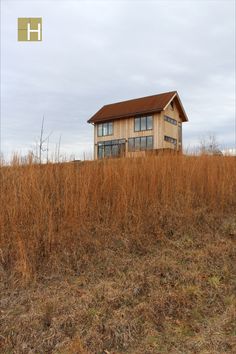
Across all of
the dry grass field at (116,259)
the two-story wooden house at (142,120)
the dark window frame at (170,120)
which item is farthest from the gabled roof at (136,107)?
the dry grass field at (116,259)

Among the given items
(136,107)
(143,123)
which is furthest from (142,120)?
(136,107)

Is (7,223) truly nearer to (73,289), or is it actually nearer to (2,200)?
(2,200)

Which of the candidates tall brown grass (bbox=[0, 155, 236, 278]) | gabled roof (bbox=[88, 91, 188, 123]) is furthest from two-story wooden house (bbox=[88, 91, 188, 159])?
tall brown grass (bbox=[0, 155, 236, 278])

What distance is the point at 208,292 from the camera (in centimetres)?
262

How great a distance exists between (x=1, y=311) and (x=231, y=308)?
1882 mm

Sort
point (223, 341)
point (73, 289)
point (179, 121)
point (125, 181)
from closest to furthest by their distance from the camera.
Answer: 1. point (223, 341)
2. point (73, 289)
3. point (125, 181)
4. point (179, 121)

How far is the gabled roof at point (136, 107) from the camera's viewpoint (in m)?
21.2

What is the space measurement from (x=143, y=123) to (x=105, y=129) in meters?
3.70

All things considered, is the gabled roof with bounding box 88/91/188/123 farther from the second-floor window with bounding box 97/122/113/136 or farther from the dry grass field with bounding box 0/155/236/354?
the dry grass field with bounding box 0/155/236/354

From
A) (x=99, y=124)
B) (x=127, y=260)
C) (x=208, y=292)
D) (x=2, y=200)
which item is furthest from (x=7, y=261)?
(x=99, y=124)

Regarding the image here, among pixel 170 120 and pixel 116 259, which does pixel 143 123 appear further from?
pixel 116 259

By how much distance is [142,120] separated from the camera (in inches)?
857

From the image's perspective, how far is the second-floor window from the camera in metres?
23.6

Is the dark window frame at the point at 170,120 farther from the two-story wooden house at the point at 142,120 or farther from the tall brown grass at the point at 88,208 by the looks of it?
the tall brown grass at the point at 88,208
